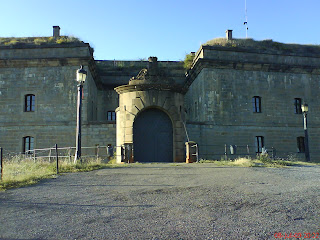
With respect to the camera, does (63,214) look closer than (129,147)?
Yes

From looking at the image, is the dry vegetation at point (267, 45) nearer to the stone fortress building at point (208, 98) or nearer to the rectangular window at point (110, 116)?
the stone fortress building at point (208, 98)

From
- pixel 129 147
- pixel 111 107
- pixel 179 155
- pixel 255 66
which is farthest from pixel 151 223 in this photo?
pixel 111 107

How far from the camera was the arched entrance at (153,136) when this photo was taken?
15.8 metres

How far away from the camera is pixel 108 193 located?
6816mm

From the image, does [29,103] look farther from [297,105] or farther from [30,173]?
[297,105]

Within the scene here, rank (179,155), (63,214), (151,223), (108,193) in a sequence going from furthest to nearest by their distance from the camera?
(179,155) < (108,193) < (63,214) < (151,223)

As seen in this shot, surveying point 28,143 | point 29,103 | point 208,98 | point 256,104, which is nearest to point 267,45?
point 256,104

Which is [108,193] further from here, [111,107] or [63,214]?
[111,107]

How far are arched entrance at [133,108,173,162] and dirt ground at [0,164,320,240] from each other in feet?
24.1

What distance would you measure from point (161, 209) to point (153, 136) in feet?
34.3

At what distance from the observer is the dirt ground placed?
14.5 ft

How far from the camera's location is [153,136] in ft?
52.3

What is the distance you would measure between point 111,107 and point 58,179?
20940 mm

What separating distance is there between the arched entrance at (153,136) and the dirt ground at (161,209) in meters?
7.35
